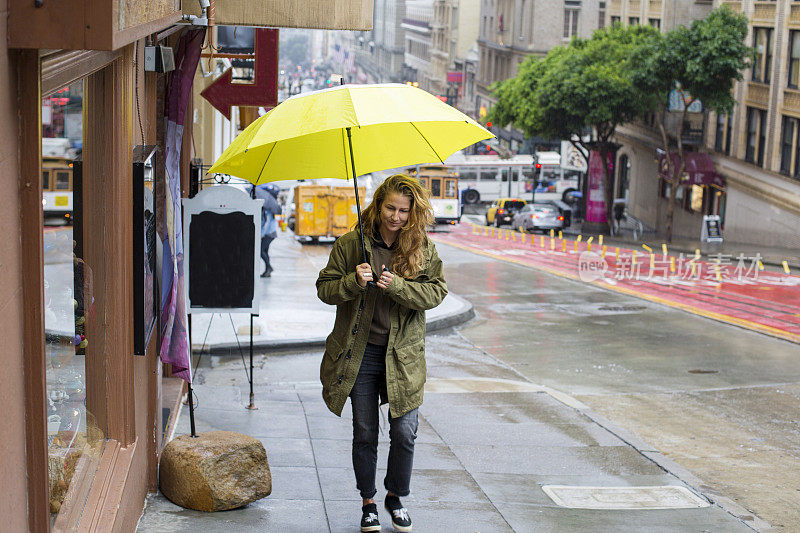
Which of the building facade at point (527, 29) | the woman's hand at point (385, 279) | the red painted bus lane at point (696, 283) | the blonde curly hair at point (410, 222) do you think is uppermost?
the building facade at point (527, 29)

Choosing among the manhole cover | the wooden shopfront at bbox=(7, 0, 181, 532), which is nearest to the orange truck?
the manhole cover

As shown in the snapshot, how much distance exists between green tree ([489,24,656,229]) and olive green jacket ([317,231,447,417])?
41.5 meters

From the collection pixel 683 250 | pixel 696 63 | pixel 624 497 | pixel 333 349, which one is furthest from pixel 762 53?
pixel 333 349

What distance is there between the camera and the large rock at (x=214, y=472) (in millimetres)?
5801

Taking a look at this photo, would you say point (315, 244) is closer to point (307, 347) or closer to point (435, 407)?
point (307, 347)

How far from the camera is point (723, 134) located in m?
44.3

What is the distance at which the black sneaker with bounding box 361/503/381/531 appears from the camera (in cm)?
562

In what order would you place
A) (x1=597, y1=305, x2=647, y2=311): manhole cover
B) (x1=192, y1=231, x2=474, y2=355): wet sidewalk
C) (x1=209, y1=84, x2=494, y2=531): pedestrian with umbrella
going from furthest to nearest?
(x1=597, y1=305, x2=647, y2=311): manhole cover → (x1=192, y1=231, x2=474, y2=355): wet sidewalk → (x1=209, y1=84, x2=494, y2=531): pedestrian with umbrella

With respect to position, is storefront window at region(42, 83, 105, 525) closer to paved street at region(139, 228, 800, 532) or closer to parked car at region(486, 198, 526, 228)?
paved street at region(139, 228, 800, 532)

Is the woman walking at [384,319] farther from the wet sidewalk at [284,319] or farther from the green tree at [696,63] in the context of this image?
the green tree at [696,63]

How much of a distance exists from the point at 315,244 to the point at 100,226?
2612 centimetres

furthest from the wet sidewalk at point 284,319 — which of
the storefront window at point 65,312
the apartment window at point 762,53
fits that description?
the apartment window at point 762,53

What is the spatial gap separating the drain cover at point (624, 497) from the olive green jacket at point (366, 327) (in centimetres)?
199

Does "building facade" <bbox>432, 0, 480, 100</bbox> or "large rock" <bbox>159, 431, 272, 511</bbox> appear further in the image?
"building facade" <bbox>432, 0, 480, 100</bbox>
